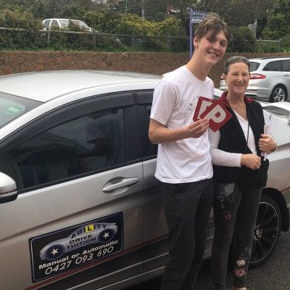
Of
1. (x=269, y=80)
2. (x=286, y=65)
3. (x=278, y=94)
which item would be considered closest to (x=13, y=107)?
(x=269, y=80)

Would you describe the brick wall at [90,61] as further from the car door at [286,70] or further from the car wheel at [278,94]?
the car wheel at [278,94]

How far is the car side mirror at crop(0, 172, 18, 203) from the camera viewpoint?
1889 mm

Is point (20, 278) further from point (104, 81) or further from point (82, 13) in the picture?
point (82, 13)

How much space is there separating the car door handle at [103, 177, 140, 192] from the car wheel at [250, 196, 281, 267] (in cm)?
128

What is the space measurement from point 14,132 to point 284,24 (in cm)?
3218

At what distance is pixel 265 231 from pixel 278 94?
11210 mm

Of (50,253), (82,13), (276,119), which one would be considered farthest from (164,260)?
(82,13)

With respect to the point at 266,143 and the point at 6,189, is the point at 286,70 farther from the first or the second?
the point at 6,189

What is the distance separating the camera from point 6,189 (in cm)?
189

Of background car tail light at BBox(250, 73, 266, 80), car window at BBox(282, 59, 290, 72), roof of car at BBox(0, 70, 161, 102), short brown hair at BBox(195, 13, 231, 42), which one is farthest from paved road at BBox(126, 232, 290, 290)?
car window at BBox(282, 59, 290, 72)

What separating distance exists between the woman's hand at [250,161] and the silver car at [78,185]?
53cm

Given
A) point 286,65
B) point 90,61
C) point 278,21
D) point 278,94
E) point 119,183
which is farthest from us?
point 278,21

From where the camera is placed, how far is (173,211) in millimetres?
2369

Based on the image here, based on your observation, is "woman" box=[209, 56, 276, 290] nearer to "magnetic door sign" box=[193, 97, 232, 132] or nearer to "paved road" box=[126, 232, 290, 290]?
"magnetic door sign" box=[193, 97, 232, 132]
